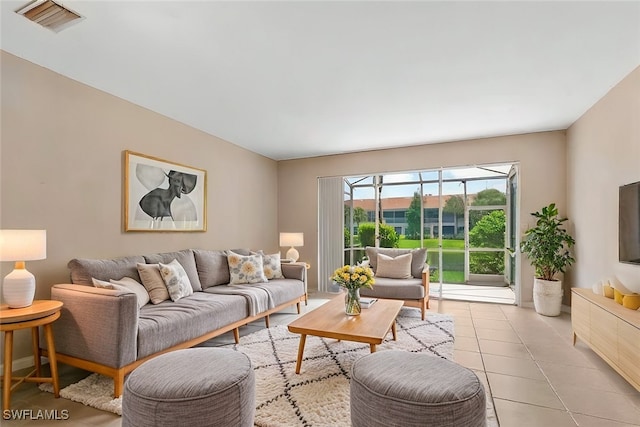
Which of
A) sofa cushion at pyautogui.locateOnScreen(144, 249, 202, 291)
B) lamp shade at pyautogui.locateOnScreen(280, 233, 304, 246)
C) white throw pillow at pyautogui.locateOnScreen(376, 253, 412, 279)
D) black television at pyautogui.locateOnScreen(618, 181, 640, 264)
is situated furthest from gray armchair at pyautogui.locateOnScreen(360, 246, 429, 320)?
sofa cushion at pyautogui.locateOnScreen(144, 249, 202, 291)

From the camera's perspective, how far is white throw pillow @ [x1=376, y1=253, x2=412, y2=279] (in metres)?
4.54

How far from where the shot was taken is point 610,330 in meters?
2.47

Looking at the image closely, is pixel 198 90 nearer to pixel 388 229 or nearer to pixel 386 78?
pixel 386 78

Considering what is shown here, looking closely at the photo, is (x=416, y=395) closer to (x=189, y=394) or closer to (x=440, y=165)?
(x=189, y=394)

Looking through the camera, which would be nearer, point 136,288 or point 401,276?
point 136,288

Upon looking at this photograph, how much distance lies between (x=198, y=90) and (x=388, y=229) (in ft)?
15.0

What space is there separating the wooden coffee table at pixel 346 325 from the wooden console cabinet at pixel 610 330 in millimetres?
1595

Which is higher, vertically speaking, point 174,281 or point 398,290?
point 174,281

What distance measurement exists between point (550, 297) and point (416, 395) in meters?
3.79

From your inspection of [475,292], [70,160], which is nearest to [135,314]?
[70,160]

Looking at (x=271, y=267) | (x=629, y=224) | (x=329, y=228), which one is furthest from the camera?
(x=329, y=228)

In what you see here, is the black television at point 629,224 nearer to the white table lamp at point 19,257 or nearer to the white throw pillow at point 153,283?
the white throw pillow at point 153,283

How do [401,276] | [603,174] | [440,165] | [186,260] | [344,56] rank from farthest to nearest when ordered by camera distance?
[440,165], [401,276], [186,260], [603,174], [344,56]

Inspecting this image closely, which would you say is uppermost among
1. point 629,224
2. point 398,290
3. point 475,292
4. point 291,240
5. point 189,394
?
point 629,224
